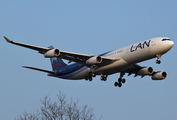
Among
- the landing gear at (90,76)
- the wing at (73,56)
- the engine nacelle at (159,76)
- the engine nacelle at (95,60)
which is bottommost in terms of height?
the landing gear at (90,76)

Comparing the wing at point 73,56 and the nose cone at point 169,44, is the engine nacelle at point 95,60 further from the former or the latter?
the nose cone at point 169,44

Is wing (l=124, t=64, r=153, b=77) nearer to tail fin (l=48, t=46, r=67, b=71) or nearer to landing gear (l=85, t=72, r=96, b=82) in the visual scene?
landing gear (l=85, t=72, r=96, b=82)

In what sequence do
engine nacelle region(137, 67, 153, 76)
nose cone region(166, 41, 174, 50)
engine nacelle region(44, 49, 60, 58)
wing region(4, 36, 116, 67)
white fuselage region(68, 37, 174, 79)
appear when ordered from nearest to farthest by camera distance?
1. engine nacelle region(44, 49, 60, 58)
2. nose cone region(166, 41, 174, 50)
3. white fuselage region(68, 37, 174, 79)
4. wing region(4, 36, 116, 67)
5. engine nacelle region(137, 67, 153, 76)

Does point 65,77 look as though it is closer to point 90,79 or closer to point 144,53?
point 90,79

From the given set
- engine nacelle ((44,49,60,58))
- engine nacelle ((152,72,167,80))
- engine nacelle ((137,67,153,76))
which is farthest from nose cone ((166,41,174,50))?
engine nacelle ((44,49,60,58))

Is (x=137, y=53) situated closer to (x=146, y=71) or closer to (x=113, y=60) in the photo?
(x=113, y=60)

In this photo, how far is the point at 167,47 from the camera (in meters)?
42.9

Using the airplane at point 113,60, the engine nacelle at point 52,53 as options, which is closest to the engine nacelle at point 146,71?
the airplane at point 113,60

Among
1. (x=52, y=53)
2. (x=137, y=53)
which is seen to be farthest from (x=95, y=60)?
(x=52, y=53)

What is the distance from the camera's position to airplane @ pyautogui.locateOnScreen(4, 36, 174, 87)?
43094mm

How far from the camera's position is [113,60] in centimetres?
4638

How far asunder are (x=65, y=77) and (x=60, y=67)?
4260mm

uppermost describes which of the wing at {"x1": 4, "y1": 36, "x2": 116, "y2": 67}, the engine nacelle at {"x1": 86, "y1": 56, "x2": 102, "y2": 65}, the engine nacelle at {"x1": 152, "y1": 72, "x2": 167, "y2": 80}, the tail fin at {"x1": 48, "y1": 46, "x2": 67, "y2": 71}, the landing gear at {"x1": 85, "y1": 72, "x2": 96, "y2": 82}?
the tail fin at {"x1": 48, "y1": 46, "x2": 67, "y2": 71}

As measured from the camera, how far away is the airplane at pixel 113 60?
43.1m
